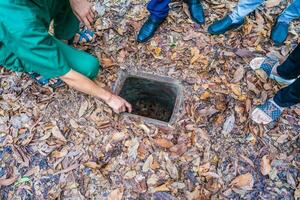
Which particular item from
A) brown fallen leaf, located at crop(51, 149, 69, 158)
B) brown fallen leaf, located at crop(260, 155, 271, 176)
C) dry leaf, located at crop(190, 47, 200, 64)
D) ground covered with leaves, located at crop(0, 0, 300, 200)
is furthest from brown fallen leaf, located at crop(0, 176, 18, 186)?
brown fallen leaf, located at crop(260, 155, 271, 176)

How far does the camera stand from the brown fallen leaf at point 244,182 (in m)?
2.54

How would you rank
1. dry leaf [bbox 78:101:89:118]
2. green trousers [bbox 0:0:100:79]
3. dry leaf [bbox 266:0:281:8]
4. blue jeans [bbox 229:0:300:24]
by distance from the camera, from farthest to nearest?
1. dry leaf [bbox 266:0:281:8]
2. blue jeans [bbox 229:0:300:24]
3. dry leaf [bbox 78:101:89:118]
4. green trousers [bbox 0:0:100:79]

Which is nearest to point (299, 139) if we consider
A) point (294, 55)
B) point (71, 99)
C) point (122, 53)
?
point (294, 55)

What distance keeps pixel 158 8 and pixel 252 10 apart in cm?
79

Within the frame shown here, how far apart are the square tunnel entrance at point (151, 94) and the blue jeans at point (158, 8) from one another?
523mm

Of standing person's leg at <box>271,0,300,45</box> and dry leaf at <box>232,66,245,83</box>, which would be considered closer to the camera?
dry leaf at <box>232,66,245,83</box>

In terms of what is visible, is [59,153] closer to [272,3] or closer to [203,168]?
[203,168]

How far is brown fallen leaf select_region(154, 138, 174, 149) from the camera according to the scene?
2680mm

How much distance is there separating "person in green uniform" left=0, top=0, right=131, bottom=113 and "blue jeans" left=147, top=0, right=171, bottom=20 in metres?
0.63

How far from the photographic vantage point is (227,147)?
2.67 m

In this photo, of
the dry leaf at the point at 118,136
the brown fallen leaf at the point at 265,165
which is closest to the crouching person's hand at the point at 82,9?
the dry leaf at the point at 118,136

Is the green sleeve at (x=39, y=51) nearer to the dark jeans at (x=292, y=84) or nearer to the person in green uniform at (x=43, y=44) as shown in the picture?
the person in green uniform at (x=43, y=44)

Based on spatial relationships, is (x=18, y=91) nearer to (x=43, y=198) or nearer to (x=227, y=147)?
(x=43, y=198)

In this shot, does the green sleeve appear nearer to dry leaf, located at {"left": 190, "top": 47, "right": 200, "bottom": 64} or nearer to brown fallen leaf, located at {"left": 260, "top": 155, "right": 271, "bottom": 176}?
dry leaf, located at {"left": 190, "top": 47, "right": 200, "bottom": 64}
